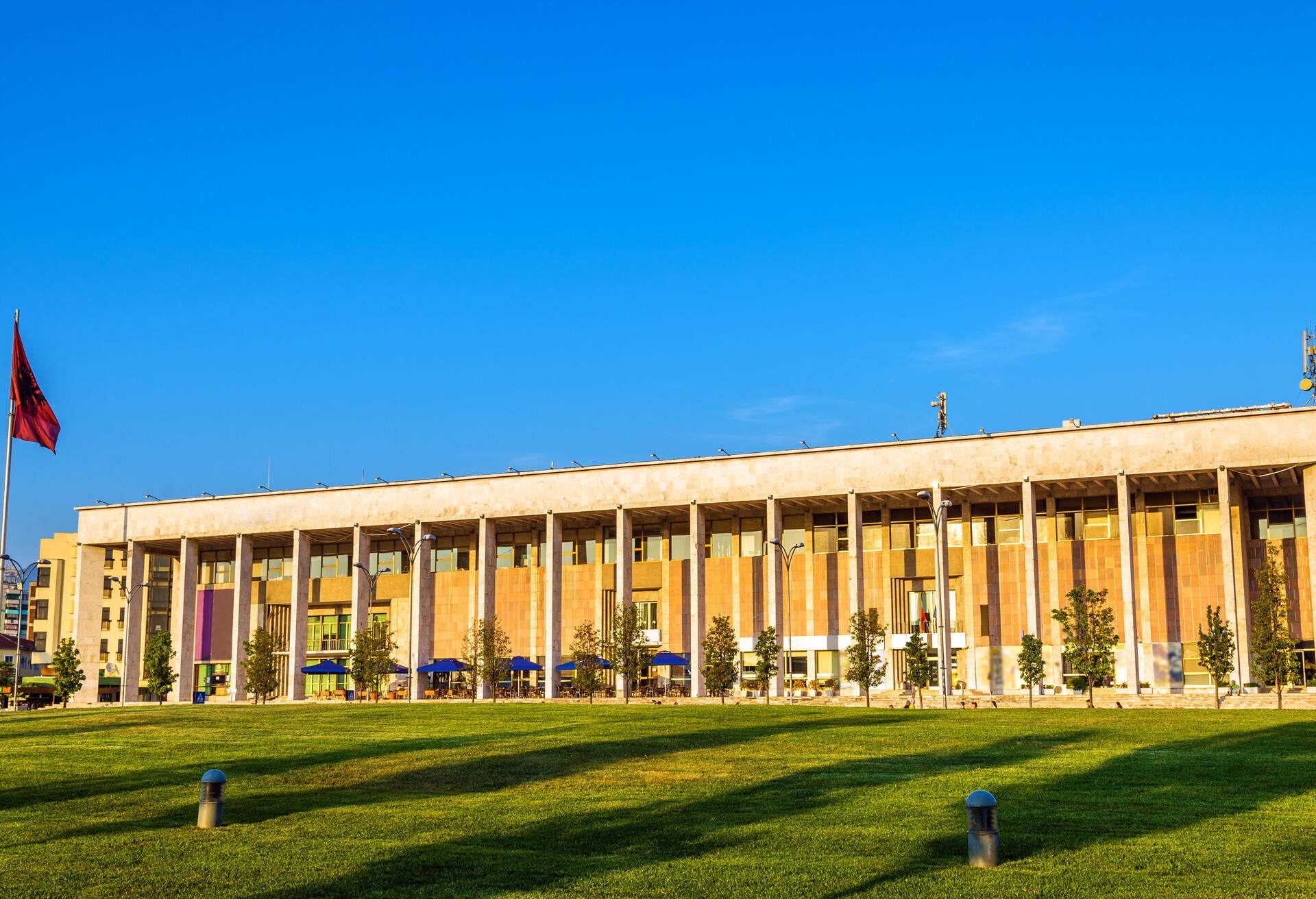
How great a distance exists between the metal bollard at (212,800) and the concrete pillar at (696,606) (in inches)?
2336

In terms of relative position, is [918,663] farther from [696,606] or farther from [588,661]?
[588,661]

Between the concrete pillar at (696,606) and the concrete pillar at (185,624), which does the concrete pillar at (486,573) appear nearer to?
the concrete pillar at (696,606)

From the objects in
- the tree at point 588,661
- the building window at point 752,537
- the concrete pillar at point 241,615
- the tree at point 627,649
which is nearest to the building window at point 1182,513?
the building window at point 752,537

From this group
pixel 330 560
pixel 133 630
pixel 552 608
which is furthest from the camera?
pixel 133 630

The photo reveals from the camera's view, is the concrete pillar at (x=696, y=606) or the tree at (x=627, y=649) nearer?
the tree at (x=627, y=649)

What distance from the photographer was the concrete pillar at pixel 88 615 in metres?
97.1

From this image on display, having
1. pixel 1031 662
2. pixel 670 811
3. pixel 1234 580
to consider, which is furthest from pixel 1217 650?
pixel 670 811

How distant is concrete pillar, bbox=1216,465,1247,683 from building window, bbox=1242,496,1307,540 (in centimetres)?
167

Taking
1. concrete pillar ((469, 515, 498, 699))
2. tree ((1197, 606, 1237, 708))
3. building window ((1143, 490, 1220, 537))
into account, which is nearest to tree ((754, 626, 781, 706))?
tree ((1197, 606, 1237, 708))

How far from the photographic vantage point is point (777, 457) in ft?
266

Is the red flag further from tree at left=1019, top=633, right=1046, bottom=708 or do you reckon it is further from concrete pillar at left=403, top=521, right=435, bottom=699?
tree at left=1019, top=633, right=1046, bottom=708

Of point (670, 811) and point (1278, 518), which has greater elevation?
point (1278, 518)

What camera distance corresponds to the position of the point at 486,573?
87.2 m

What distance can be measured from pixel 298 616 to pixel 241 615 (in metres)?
5.31
